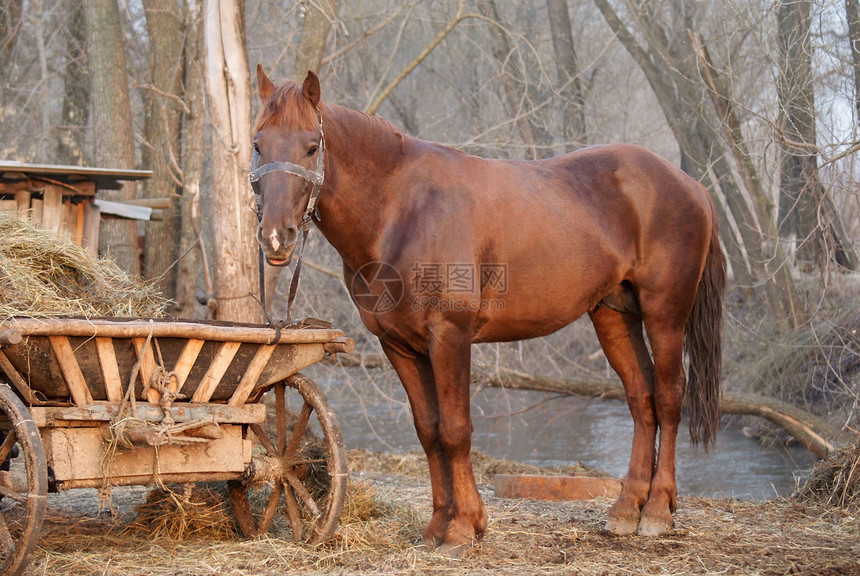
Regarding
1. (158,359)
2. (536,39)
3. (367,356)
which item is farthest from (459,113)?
(158,359)

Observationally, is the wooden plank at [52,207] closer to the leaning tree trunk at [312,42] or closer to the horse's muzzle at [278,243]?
the leaning tree trunk at [312,42]

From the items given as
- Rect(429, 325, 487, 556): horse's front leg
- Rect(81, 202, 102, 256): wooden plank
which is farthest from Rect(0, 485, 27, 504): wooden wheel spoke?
Rect(81, 202, 102, 256): wooden plank

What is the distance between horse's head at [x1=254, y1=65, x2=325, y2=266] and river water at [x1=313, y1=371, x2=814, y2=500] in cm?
500

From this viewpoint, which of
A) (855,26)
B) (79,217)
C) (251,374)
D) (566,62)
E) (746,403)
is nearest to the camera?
(251,374)

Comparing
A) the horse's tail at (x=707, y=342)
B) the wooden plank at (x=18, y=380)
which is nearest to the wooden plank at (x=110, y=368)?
the wooden plank at (x=18, y=380)

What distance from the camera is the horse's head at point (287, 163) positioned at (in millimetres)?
3314

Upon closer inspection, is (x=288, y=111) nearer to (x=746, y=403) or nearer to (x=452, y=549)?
(x=452, y=549)

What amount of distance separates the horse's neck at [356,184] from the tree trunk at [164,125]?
489 cm

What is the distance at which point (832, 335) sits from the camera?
8.68 m

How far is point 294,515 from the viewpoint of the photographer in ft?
12.7

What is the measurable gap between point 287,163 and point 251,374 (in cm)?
101

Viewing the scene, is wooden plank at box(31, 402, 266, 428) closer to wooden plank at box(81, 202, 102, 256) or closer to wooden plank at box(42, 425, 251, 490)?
wooden plank at box(42, 425, 251, 490)

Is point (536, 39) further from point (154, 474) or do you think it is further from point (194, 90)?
point (154, 474)

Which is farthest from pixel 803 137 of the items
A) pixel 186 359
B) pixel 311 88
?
pixel 186 359
